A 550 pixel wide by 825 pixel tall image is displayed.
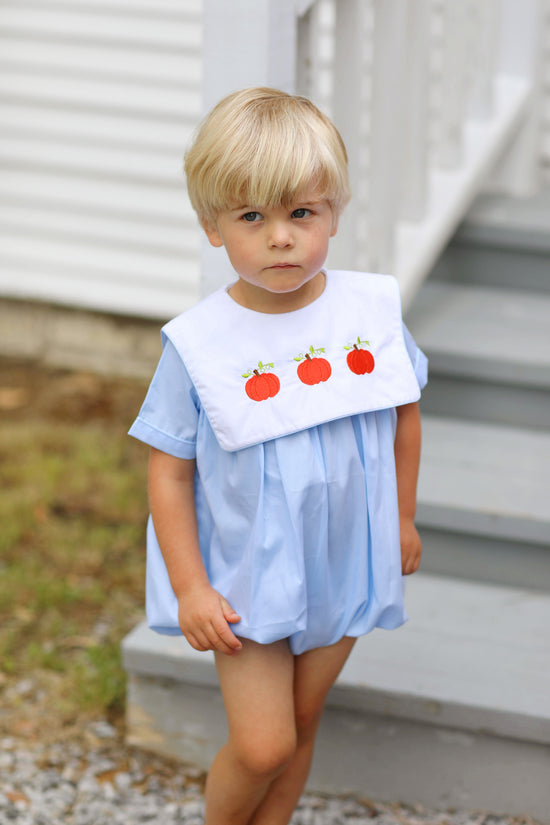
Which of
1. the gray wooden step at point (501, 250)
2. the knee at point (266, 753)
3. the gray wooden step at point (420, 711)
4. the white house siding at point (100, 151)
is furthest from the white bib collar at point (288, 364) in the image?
the white house siding at point (100, 151)

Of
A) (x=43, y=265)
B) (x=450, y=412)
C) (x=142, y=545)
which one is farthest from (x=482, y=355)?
(x=43, y=265)

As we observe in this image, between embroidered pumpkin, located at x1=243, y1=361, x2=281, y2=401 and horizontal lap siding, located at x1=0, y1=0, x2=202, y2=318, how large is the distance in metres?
2.81

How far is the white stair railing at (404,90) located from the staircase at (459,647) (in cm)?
40

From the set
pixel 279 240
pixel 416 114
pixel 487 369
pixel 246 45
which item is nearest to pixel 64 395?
pixel 487 369

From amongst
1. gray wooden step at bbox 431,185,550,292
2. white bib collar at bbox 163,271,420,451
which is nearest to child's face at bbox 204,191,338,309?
white bib collar at bbox 163,271,420,451

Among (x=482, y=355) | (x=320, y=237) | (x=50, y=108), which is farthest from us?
(x=50, y=108)

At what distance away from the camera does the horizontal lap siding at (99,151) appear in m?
4.14

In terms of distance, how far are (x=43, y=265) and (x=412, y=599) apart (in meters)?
2.76

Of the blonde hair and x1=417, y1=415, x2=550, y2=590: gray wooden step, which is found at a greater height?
the blonde hair

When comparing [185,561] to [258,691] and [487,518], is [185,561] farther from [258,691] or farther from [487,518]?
[487,518]

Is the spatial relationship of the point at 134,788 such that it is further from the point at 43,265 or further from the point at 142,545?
the point at 43,265

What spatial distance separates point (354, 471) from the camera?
157 centimetres

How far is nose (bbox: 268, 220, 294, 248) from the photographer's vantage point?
1.40m

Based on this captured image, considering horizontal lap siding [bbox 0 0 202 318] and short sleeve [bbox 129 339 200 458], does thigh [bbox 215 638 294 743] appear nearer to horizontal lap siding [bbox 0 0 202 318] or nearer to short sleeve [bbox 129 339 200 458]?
short sleeve [bbox 129 339 200 458]
